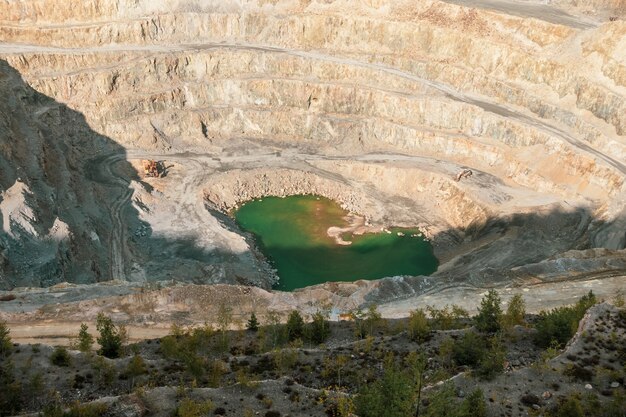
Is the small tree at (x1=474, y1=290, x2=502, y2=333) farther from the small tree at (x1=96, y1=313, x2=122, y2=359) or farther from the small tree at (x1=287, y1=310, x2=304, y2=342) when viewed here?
the small tree at (x1=96, y1=313, x2=122, y2=359)

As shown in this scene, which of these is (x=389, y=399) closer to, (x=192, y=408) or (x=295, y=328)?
(x=192, y=408)

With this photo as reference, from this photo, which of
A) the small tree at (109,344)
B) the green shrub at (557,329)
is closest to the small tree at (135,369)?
the small tree at (109,344)

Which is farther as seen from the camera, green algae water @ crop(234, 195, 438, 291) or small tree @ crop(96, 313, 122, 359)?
green algae water @ crop(234, 195, 438, 291)

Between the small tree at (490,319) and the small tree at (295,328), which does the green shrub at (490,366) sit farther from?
the small tree at (295,328)

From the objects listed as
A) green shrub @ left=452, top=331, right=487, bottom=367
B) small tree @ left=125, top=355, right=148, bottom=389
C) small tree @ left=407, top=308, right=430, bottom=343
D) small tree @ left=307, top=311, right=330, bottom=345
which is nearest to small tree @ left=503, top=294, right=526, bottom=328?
green shrub @ left=452, top=331, right=487, bottom=367

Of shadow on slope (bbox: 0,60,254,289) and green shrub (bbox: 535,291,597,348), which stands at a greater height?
shadow on slope (bbox: 0,60,254,289)

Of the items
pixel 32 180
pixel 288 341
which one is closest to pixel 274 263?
pixel 32 180
